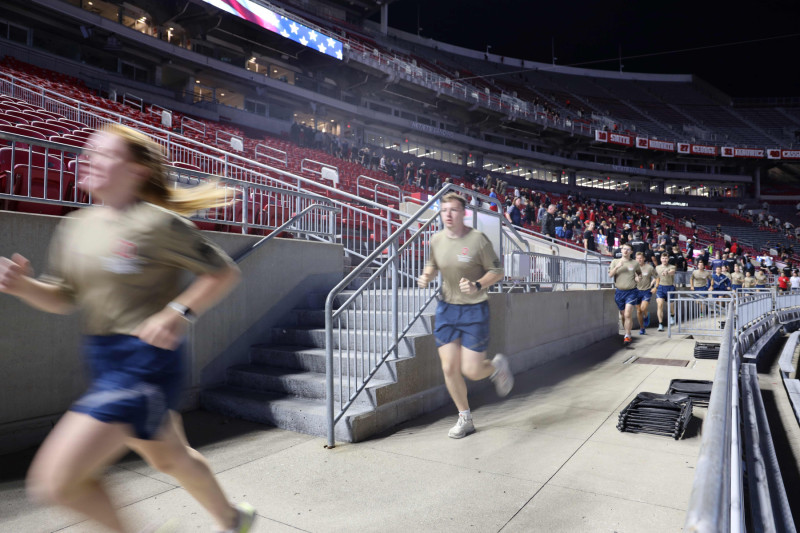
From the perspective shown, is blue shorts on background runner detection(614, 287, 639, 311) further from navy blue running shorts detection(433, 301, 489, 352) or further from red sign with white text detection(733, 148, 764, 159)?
red sign with white text detection(733, 148, 764, 159)

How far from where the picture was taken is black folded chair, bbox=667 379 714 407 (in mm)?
5211

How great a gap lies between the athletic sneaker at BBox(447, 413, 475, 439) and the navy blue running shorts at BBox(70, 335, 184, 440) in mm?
2951

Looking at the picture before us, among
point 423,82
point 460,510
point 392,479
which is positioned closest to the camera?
point 460,510

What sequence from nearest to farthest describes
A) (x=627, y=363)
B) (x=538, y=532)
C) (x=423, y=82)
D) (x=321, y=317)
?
(x=538, y=532) → (x=321, y=317) → (x=627, y=363) → (x=423, y=82)

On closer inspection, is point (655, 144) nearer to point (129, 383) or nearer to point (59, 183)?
point (59, 183)

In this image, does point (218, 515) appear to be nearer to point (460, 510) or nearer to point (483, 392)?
point (460, 510)

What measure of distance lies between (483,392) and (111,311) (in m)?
4.89

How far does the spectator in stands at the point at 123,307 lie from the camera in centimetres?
163

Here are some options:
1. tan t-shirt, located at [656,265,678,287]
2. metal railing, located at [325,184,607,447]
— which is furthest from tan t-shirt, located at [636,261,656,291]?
metal railing, located at [325,184,607,447]

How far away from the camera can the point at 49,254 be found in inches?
163

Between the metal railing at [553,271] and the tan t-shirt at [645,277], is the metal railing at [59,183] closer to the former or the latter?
the metal railing at [553,271]

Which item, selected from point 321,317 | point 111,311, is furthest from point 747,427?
point 111,311

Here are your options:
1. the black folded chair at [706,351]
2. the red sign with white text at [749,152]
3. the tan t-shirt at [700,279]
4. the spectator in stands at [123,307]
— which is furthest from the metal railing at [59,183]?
the red sign with white text at [749,152]

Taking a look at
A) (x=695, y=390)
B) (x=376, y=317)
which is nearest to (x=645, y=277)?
(x=695, y=390)
